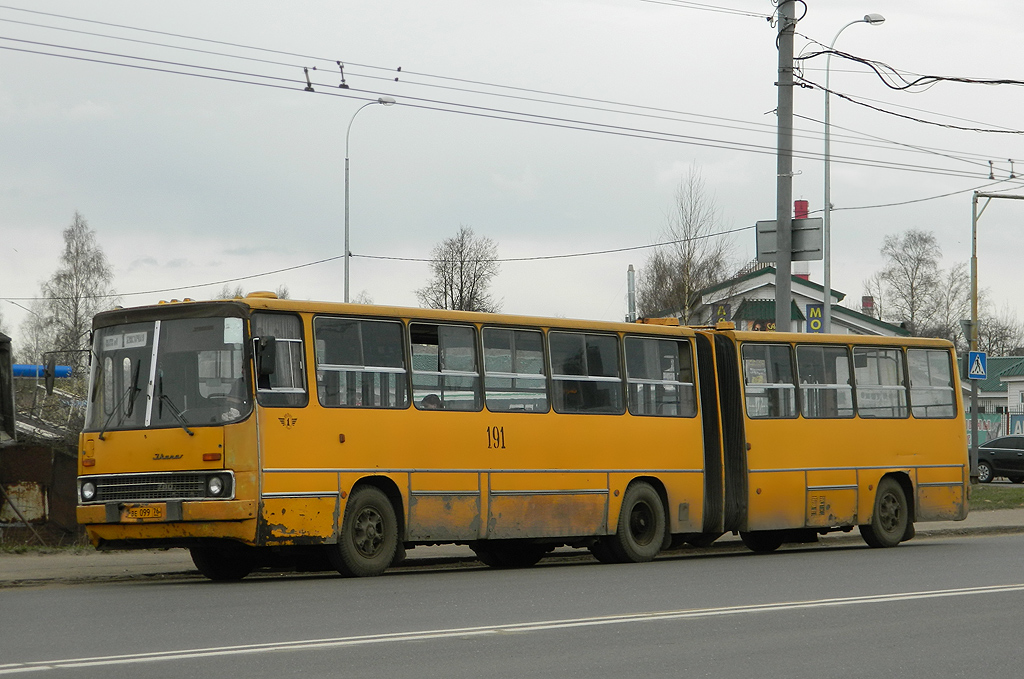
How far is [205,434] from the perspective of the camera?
44.9 ft

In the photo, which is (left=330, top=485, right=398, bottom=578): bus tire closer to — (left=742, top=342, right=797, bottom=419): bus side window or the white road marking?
the white road marking

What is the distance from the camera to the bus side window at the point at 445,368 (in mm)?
15492

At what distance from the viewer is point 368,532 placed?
48.3 feet

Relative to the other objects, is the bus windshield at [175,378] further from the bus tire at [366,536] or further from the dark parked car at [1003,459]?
the dark parked car at [1003,459]

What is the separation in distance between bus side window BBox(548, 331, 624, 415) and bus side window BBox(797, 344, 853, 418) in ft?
11.1

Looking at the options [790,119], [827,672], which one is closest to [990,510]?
[790,119]

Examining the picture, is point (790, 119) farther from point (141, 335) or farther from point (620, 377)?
point (141, 335)

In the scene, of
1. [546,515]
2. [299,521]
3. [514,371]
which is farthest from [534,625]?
[514,371]

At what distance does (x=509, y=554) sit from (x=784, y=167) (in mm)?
7282

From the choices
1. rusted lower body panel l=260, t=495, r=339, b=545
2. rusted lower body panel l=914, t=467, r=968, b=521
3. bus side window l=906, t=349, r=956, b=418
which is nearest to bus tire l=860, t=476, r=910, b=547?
rusted lower body panel l=914, t=467, r=968, b=521

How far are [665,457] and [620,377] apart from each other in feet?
4.04

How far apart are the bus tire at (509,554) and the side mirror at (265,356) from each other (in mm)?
4695

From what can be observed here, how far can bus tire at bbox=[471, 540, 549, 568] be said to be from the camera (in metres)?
17.6

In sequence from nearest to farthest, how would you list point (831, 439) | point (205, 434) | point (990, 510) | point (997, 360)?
1. point (205, 434)
2. point (831, 439)
3. point (990, 510)
4. point (997, 360)
